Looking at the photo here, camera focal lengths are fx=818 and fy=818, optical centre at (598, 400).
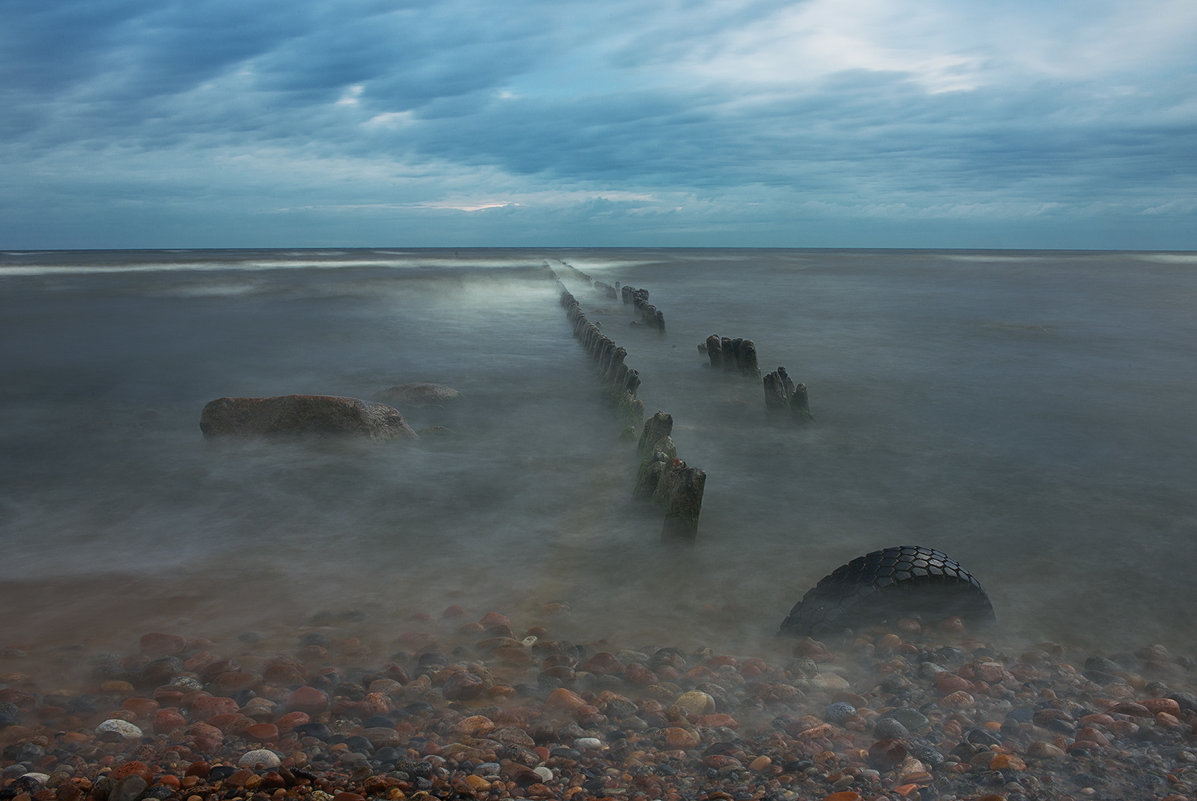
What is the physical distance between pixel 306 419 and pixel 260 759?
255 inches

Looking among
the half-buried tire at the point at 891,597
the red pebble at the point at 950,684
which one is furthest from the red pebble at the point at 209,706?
the red pebble at the point at 950,684

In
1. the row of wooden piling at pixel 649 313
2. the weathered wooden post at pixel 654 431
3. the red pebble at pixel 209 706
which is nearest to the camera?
the red pebble at pixel 209 706

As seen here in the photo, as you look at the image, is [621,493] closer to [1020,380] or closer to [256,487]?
[256,487]

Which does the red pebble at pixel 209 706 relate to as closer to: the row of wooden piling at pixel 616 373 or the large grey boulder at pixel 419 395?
the row of wooden piling at pixel 616 373

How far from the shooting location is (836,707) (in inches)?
148

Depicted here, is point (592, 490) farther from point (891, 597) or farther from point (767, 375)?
point (767, 375)

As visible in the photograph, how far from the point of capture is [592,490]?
7.67m

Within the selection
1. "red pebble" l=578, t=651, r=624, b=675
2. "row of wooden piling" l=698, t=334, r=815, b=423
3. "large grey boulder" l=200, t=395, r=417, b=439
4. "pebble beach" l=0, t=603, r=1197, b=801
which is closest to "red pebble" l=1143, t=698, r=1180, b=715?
"pebble beach" l=0, t=603, r=1197, b=801

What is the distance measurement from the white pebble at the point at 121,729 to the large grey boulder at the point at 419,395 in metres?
8.21

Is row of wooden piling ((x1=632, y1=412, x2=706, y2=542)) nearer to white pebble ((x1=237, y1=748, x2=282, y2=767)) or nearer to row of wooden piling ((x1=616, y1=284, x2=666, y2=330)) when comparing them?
white pebble ((x1=237, y1=748, x2=282, y2=767))

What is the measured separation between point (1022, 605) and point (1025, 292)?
39.4 m

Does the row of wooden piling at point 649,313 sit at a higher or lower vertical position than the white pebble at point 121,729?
higher

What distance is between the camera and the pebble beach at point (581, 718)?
10.4 feet

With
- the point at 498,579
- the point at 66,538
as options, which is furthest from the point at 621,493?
the point at 66,538
